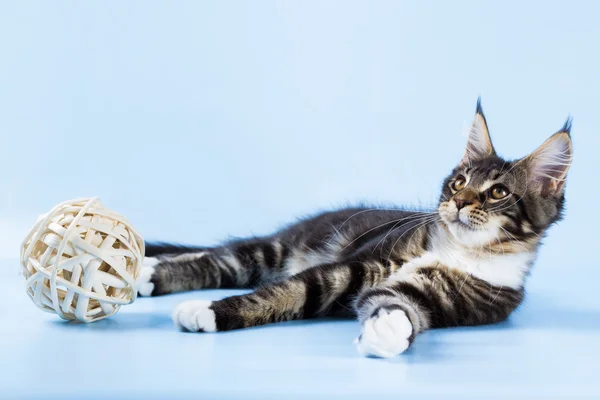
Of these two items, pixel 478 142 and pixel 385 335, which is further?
pixel 478 142

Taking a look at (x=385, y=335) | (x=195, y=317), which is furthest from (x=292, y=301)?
(x=385, y=335)

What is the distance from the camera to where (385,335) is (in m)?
2.25

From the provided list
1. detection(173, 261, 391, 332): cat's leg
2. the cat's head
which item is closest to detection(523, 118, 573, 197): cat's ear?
the cat's head

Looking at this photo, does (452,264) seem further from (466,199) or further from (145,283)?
(145,283)

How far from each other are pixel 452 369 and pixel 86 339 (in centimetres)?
114

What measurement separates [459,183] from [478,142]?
0.26 meters

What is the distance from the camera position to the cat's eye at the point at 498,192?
8.87 ft

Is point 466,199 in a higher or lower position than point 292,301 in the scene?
higher

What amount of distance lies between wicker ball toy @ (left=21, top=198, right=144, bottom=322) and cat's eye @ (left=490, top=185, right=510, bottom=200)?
1281 millimetres

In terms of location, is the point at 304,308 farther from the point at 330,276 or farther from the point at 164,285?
the point at 164,285

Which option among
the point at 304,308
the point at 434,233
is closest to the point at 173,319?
the point at 304,308

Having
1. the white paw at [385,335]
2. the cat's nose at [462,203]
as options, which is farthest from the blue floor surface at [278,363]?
the cat's nose at [462,203]

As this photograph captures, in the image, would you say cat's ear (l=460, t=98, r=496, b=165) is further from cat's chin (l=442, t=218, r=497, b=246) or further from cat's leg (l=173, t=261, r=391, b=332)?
cat's leg (l=173, t=261, r=391, b=332)

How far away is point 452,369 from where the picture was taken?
2.15m
